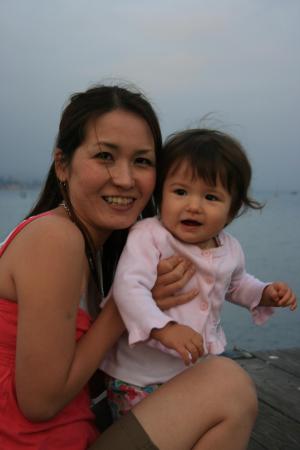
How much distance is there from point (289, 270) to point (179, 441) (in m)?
10.4

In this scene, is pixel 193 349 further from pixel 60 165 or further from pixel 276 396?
pixel 276 396

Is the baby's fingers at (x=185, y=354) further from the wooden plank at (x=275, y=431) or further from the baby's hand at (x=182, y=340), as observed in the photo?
the wooden plank at (x=275, y=431)

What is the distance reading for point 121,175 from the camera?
5.65 ft

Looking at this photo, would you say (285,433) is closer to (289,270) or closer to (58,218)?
(58,218)

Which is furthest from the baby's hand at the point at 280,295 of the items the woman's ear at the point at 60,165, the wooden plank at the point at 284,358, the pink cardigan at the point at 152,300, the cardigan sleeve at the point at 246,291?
the wooden plank at the point at 284,358

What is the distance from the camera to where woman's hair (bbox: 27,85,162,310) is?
1.77m

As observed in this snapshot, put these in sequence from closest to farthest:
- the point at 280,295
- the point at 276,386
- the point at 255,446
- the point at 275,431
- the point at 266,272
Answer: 1. the point at 280,295
2. the point at 255,446
3. the point at 275,431
4. the point at 276,386
5. the point at 266,272

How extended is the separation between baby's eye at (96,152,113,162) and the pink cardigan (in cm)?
25

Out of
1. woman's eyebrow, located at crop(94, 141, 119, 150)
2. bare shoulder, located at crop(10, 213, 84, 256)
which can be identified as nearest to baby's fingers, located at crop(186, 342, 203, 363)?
bare shoulder, located at crop(10, 213, 84, 256)

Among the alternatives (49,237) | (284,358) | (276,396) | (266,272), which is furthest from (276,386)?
(266,272)

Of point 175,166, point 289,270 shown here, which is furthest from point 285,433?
point 289,270

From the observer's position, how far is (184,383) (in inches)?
60.7

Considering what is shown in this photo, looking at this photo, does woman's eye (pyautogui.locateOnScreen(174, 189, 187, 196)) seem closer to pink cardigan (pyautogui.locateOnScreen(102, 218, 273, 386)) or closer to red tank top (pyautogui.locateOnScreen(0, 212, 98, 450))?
pink cardigan (pyautogui.locateOnScreen(102, 218, 273, 386))

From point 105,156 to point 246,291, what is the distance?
78cm
